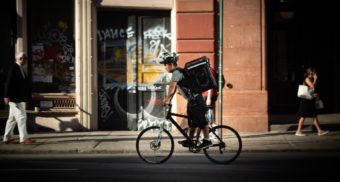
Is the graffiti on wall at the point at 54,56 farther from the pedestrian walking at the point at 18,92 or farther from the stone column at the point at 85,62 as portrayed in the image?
the pedestrian walking at the point at 18,92

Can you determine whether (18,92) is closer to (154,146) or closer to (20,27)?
(20,27)

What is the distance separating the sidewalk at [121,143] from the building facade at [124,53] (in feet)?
2.22

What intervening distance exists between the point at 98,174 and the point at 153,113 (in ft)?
21.5

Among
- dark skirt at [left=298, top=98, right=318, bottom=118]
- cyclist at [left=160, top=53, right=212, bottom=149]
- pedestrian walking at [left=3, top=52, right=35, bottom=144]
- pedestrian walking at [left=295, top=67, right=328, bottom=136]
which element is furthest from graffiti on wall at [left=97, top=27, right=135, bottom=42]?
cyclist at [left=160, top=53, right=212, bottom=149]

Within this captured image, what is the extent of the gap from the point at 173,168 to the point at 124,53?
6.41 m

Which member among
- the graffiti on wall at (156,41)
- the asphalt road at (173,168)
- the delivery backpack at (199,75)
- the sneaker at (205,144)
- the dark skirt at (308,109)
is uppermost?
the graffiti on wall at (156,41)

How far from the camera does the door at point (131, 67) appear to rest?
15.3 metres

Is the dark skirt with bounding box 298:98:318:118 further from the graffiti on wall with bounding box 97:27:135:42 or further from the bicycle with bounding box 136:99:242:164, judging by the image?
the graffiti on wall with bounding box 97:27:135:42

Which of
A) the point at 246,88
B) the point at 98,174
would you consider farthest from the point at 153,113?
the point at 98,174

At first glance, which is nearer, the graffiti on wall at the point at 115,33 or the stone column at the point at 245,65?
the stone column at the point at 245,65

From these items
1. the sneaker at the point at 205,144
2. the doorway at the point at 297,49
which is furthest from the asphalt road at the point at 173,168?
the doorway at the point at 297,49

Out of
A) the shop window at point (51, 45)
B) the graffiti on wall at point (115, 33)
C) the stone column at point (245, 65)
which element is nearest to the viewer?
the stone column at point (245, 65)

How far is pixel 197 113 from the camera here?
9914mm

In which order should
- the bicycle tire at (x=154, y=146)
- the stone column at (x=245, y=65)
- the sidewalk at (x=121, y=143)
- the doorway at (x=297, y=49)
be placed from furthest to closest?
the doorway at (x=297, y=49), the stone column at (x=245, y=65), the sidewalk at (x=121, y=143), the bicycle tire at (x=154, y=146)
